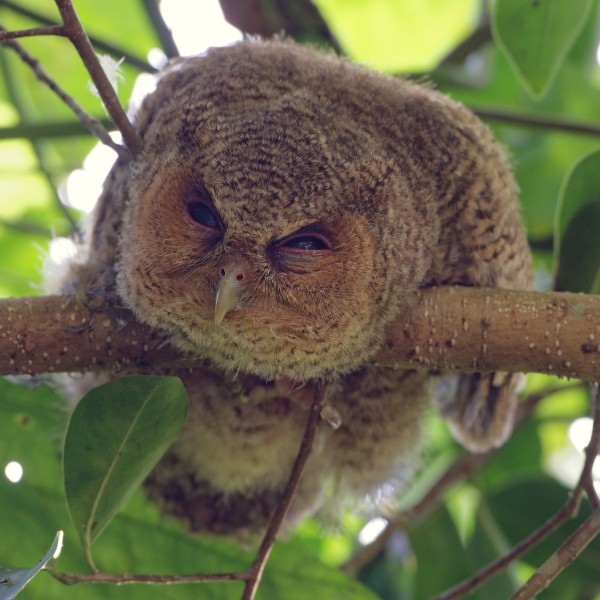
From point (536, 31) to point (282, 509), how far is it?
117cm

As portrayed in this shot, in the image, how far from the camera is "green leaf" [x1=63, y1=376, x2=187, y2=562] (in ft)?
5.57

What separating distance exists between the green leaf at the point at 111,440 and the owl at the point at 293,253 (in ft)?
0.63

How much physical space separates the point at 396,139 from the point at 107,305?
0.78 meters

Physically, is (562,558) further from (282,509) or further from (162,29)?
(162,29)

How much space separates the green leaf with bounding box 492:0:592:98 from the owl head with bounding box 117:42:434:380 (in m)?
0.36

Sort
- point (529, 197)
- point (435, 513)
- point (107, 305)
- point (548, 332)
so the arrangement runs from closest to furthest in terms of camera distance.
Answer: point (548, 332)
point (107, 305)
point (435, 513)
point (529, 197)

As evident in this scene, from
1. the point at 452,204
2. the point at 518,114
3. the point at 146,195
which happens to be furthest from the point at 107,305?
the point at 518,114

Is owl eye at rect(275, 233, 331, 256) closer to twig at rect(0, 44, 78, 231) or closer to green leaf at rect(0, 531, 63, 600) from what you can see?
green leaf at rect(0, 531, 63, 600)

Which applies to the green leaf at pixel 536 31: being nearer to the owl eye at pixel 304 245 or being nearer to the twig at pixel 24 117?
the owl eye at pixel 304 245

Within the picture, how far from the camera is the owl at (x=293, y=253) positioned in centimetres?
182

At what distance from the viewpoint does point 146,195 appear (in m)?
1.93

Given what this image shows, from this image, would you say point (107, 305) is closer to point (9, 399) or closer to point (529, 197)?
point (9, 399)

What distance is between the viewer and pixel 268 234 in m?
1.76

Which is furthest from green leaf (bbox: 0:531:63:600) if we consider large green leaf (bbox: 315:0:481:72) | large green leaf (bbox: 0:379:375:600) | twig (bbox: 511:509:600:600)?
large green leaf (bbox: 315:0:481:72)
